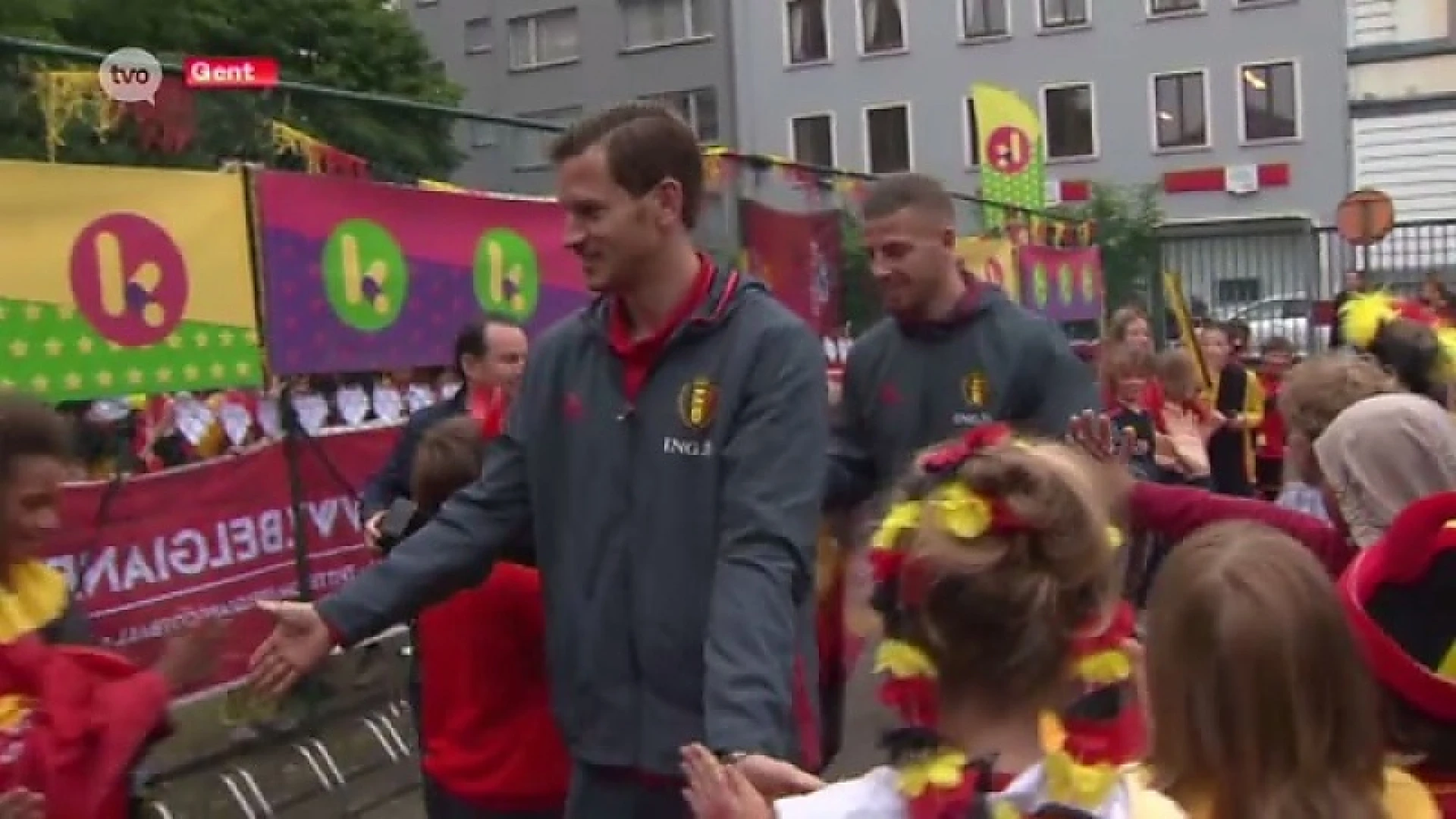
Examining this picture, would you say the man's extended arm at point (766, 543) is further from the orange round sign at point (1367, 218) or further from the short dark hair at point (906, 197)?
the orange round sign at point (1367, 218)

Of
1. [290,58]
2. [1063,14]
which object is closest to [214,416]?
[290,58]

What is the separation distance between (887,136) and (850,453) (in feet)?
137

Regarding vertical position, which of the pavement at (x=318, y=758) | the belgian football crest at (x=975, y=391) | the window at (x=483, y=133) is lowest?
the pavement at (x=318, y=758)

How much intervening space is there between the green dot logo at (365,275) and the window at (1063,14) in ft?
126

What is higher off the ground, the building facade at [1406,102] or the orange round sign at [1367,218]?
the building facade at [1406,102]

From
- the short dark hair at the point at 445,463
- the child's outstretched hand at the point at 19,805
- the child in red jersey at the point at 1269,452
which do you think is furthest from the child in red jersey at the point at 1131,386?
the child's outstretched hand at the point at 19,805

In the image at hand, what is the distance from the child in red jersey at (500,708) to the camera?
427 cm

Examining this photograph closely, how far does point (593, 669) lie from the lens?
131 inches

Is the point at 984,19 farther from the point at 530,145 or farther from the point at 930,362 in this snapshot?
the point at 930,362

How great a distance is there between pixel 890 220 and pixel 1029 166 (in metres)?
12.9

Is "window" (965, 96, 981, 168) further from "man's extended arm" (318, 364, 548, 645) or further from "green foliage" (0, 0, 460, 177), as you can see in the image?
"man's extended arm" (318, 364, 548, 645)

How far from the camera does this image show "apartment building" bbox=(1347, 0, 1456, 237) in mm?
36438

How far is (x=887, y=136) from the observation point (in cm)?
4619

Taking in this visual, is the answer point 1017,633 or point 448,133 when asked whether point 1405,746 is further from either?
point 448,133
